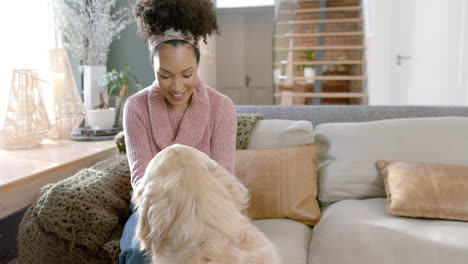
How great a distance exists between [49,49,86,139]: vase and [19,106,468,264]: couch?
0.81 m

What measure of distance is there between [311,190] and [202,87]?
0.75 meters

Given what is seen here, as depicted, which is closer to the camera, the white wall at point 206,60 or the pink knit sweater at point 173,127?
the pink knit sweater at point 173,127

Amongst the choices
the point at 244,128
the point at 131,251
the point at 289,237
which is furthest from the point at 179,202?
the point at 244,128

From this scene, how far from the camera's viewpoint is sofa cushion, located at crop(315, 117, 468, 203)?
5.61 feet

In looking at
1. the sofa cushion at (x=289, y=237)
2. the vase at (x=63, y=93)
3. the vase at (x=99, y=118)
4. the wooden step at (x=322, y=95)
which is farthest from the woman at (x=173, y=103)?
the wooden step at (x=322, y=95)

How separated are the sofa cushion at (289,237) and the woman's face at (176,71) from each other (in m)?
0.70

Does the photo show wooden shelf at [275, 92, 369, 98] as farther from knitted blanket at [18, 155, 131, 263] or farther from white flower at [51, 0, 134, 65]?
knitted blanket at [18, 155, 131, 263]

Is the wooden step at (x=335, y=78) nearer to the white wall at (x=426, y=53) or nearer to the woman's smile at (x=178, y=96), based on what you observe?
the white wall at (x=426, y=53)

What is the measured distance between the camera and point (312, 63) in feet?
18.1

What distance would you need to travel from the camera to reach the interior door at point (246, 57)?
691 centimetres

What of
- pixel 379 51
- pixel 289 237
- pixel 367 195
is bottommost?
pixel 289 237

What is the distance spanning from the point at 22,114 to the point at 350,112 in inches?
71.2

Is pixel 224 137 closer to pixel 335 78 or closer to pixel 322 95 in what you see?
pixel 322 95

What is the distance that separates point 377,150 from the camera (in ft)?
5.75
